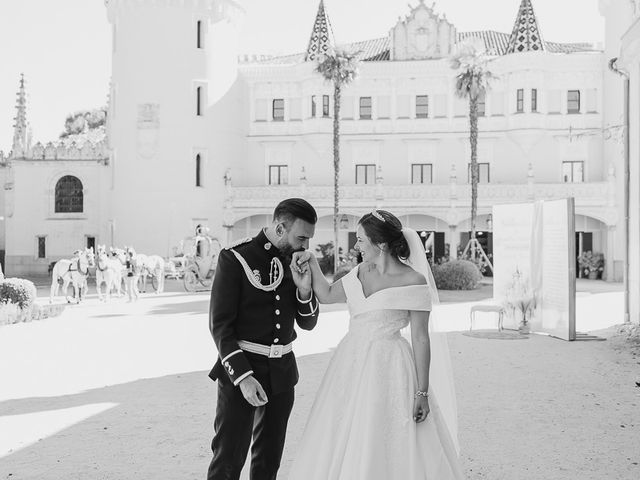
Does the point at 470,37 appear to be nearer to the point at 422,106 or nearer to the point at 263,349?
the point at 422,106

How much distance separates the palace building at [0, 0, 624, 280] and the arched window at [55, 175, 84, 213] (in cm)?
7

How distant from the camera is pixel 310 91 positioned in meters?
40.8

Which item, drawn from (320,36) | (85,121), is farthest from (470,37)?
(85,121)

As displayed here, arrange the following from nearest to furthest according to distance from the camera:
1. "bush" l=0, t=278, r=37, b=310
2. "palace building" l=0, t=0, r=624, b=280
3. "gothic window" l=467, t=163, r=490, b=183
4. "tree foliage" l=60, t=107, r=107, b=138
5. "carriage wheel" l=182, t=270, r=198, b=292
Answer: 1. "bush" l=0, t=278, r=37, b=310
2. "carriage wheel" l=182, t=270, r=198, b=292
3. "palace building" l=0, t=0, r=624, b=280
4. "gothic window" l=467, t=163, r=490, b=183
5. "tree foliage" l=60, t=107, r=107, b=138

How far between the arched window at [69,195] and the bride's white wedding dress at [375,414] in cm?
3889

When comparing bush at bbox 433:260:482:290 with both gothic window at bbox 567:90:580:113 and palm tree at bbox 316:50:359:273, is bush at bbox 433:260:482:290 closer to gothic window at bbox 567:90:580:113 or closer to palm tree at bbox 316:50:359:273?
palm tree at bbox 316:50:359:273

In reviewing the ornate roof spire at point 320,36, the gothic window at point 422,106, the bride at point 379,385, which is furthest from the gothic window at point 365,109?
the bride at point 379,385

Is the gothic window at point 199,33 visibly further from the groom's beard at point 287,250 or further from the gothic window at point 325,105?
the groom's beard at point 287,250

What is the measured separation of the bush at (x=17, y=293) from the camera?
56.7ft

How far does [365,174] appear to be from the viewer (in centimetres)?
4109

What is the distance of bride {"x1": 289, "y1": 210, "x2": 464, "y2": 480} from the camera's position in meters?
4.23

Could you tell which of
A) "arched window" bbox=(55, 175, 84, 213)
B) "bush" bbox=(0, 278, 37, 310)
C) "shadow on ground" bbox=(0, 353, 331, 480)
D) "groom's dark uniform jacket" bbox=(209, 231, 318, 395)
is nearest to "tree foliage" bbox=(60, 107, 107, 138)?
"arched window" bbox=(55, 175, 84, 213)

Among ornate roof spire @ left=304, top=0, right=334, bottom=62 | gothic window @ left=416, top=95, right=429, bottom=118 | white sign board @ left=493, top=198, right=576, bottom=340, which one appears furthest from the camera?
ornate roof spire @ left=304, top=0, right=334, bottom=62

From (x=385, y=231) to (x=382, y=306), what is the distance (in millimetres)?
472
